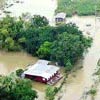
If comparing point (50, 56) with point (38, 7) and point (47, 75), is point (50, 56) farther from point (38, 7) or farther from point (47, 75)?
point (38, 7)

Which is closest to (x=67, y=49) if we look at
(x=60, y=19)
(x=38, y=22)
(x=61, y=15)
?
(x=38, y=22)

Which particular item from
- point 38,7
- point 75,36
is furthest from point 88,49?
point 38,7

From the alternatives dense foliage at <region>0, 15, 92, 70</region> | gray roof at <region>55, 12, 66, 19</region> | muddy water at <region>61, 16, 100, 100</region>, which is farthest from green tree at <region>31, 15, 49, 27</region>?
muddy water at <region>61, 16, 100, 100</region>

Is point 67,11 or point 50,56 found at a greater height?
point 67,11

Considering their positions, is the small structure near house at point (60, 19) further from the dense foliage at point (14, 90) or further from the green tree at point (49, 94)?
the dense foliage at point (14, 90)

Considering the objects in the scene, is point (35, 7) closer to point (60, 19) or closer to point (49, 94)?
point (60, 19)

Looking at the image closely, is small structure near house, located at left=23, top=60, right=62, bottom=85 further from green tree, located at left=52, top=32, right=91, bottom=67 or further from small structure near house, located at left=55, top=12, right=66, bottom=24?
small structure near house, located at left=55, top=12, right=66, bottom=24

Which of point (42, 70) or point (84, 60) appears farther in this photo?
point (84, 60)
